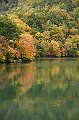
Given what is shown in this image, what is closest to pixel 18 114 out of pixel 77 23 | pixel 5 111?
pixel 5 111

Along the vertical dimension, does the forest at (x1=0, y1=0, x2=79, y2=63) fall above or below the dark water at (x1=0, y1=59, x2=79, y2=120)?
below

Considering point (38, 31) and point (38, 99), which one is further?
point (38, 31)

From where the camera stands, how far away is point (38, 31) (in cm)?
9481

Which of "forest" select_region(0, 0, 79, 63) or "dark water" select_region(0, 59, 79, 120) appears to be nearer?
"dark water" select_region(0, 59, 79, 120)

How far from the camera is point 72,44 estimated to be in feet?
309

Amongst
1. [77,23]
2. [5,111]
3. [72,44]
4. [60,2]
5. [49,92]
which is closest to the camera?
[5,111]

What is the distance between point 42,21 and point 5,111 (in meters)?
85.6

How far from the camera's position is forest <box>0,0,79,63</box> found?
61.2 meters

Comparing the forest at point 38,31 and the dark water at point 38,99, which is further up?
the dark water at point 38,99

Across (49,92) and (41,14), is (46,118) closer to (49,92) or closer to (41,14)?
(49,92)

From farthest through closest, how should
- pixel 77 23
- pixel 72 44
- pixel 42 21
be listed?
1. pixel 77 23
2. pixel 42 21
3. pixel 72 44

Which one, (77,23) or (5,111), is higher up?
(5,111)

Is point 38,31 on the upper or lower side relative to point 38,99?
lower

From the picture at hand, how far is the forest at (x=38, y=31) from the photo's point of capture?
6115cm
